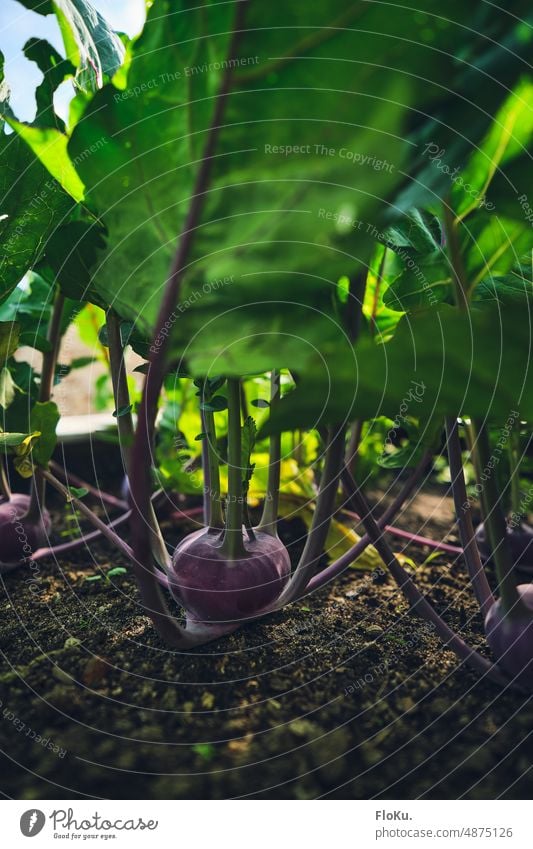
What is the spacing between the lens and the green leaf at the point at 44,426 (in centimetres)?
55

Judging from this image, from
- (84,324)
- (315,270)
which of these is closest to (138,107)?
(315,270)

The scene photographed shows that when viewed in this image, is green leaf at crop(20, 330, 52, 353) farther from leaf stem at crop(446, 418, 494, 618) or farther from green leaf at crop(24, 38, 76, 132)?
leaf stem at crop(446, 418, 494, 618)

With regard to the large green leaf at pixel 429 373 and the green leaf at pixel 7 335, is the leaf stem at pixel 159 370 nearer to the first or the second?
the large green leaf at pixel 429 373

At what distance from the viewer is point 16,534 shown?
0.68 m

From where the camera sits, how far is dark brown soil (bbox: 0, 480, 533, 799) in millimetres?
391

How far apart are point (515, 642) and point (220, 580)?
8.6 inches

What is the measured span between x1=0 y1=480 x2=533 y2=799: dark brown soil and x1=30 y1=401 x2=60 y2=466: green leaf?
0.51 ft

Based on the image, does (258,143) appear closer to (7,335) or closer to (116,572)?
(7,335)

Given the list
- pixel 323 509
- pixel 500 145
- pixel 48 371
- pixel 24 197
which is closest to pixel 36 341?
pixel 48 371

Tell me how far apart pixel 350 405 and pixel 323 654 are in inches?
11.1

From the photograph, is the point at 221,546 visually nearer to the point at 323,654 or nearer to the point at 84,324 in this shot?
the point at 323,654

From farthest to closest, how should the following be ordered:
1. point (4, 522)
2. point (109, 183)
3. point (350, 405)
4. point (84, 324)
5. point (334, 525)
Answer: point (84, 324)
point (334, 525)
point (4, 522)
point (109, 183)
point (350, 405)

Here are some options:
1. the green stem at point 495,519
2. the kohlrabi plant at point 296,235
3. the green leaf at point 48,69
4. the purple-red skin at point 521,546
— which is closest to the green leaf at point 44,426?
the kohlrabi plant at point 296,235
